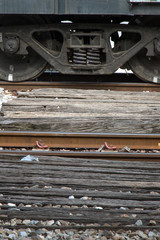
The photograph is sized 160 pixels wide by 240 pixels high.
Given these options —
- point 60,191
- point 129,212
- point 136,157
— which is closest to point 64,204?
point 60,191

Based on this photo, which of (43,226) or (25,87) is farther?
(25,87)

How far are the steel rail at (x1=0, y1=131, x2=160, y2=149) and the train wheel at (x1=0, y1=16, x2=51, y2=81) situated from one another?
3413 millimetres

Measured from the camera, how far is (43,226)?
334 centimetres

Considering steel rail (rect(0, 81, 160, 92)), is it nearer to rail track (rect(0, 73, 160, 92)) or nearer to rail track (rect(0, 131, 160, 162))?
rail track (rect(0, 73, 160, 92))

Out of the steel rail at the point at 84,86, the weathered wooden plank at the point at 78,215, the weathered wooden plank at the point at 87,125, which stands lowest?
the weathered wooden plank at the point at 78,215

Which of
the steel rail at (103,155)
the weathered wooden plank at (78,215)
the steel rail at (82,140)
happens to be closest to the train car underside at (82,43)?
the steel rail at (82,140)

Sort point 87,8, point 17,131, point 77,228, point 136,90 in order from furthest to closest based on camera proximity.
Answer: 1. point 136,90
2. point 87,8
3. point 17,131
4. point 77,228

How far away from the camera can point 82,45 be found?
8.23 metres

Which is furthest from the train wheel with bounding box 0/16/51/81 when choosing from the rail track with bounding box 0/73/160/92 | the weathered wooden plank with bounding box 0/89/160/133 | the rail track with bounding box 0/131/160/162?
the rail track with bounding box 0/131/160/162

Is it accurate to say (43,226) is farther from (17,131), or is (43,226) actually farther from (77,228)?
(17,131)

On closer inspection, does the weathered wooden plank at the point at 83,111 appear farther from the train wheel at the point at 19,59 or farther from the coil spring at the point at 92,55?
the train wheel at the point at 19,59

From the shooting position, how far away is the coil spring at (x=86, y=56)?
8.34 metres

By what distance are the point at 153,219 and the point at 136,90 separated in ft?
16.7

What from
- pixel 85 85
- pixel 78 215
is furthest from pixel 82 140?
pixel 85 85
